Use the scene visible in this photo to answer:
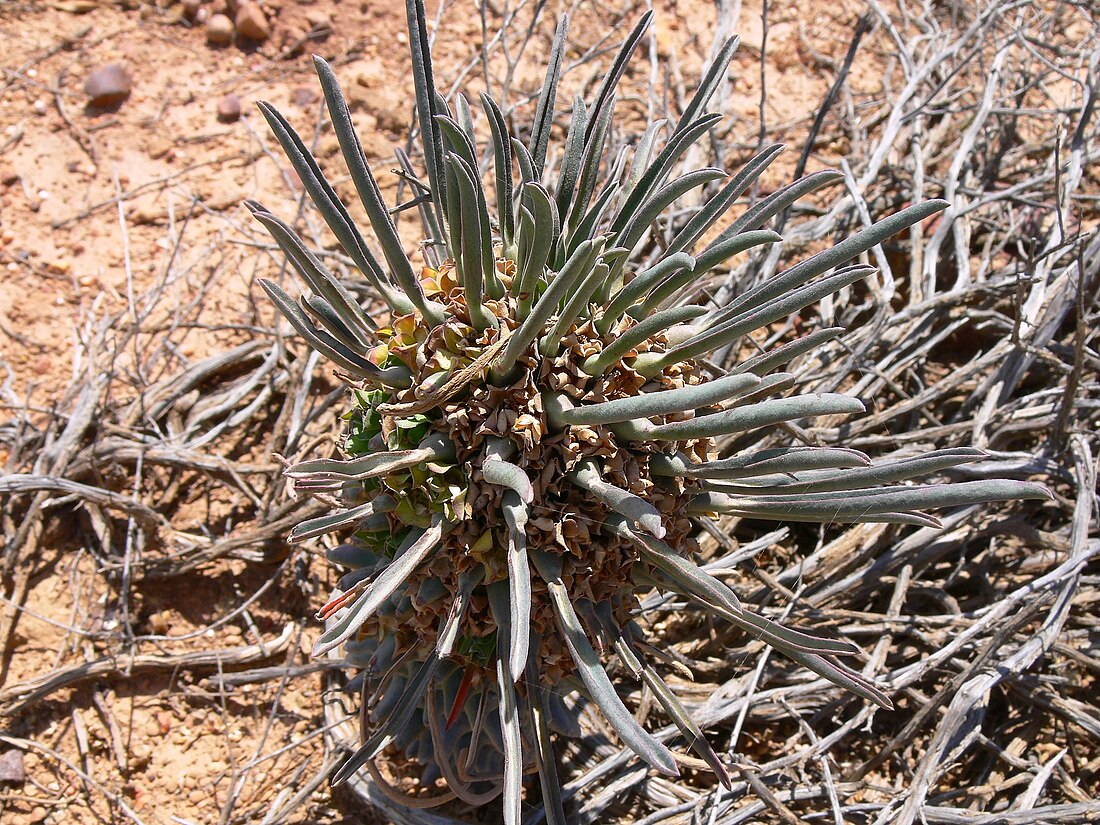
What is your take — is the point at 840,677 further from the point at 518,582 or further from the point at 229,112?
the point at 229,112

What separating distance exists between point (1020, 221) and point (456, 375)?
1.80 metres

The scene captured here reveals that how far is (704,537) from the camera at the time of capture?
72.2 inches

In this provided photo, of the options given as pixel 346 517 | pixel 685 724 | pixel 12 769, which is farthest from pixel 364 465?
pixel 12 769

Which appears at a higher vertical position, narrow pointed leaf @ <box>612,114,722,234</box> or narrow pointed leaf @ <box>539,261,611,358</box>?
narrow pointed leaf @ <box>612,114,722,234</box>

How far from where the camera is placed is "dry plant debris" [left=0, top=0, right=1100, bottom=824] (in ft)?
5.35

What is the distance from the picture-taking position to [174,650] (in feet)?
5.97

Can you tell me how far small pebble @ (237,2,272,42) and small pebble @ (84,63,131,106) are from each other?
0.41m

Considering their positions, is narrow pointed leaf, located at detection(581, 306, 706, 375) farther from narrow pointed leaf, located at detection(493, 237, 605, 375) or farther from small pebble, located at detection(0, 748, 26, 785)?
small pebble, located at detection(0, 748, 26, 785)

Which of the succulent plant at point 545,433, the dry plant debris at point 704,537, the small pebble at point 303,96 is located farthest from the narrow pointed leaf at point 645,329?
the small pebble at point 303,96

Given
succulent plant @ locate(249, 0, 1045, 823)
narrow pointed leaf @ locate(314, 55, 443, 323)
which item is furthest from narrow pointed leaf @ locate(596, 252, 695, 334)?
narrow pointed leaf @ locate(314, 55, 443, 323)

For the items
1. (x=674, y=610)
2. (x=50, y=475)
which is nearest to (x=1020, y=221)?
(x=674, y=610)

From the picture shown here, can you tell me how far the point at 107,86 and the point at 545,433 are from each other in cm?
227

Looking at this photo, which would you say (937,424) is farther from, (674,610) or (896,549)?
(674,610)

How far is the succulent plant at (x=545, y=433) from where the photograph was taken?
3.24ft
